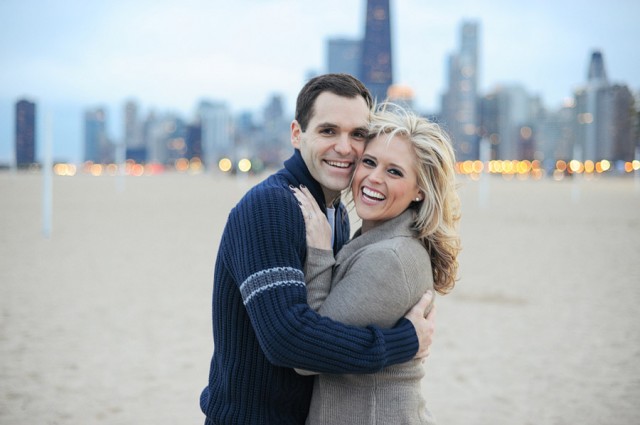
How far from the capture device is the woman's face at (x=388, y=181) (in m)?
2.22

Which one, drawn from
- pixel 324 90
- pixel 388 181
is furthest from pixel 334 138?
pixel 388 181

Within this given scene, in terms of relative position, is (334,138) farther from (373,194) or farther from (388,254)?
(388,254)

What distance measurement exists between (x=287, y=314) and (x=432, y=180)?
28.0 inches

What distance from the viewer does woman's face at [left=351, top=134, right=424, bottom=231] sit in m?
2.22

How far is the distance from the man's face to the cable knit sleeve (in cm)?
33

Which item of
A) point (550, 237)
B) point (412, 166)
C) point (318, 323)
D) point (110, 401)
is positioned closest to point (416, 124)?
point (412, 166)

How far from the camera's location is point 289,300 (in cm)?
197

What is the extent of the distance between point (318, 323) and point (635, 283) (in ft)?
33.7

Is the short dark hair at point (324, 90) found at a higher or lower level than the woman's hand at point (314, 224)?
higher

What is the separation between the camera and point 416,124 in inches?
87.8

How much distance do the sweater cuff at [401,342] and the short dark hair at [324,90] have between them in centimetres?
82

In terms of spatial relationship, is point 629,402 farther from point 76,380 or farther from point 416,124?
point 76,380

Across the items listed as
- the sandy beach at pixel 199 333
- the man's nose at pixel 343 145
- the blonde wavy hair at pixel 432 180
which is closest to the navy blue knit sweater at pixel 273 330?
the man's nose at pixel 343 145

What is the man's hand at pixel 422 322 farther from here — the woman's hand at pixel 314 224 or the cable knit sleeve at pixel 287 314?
the woman's hand at pixel 314 224
